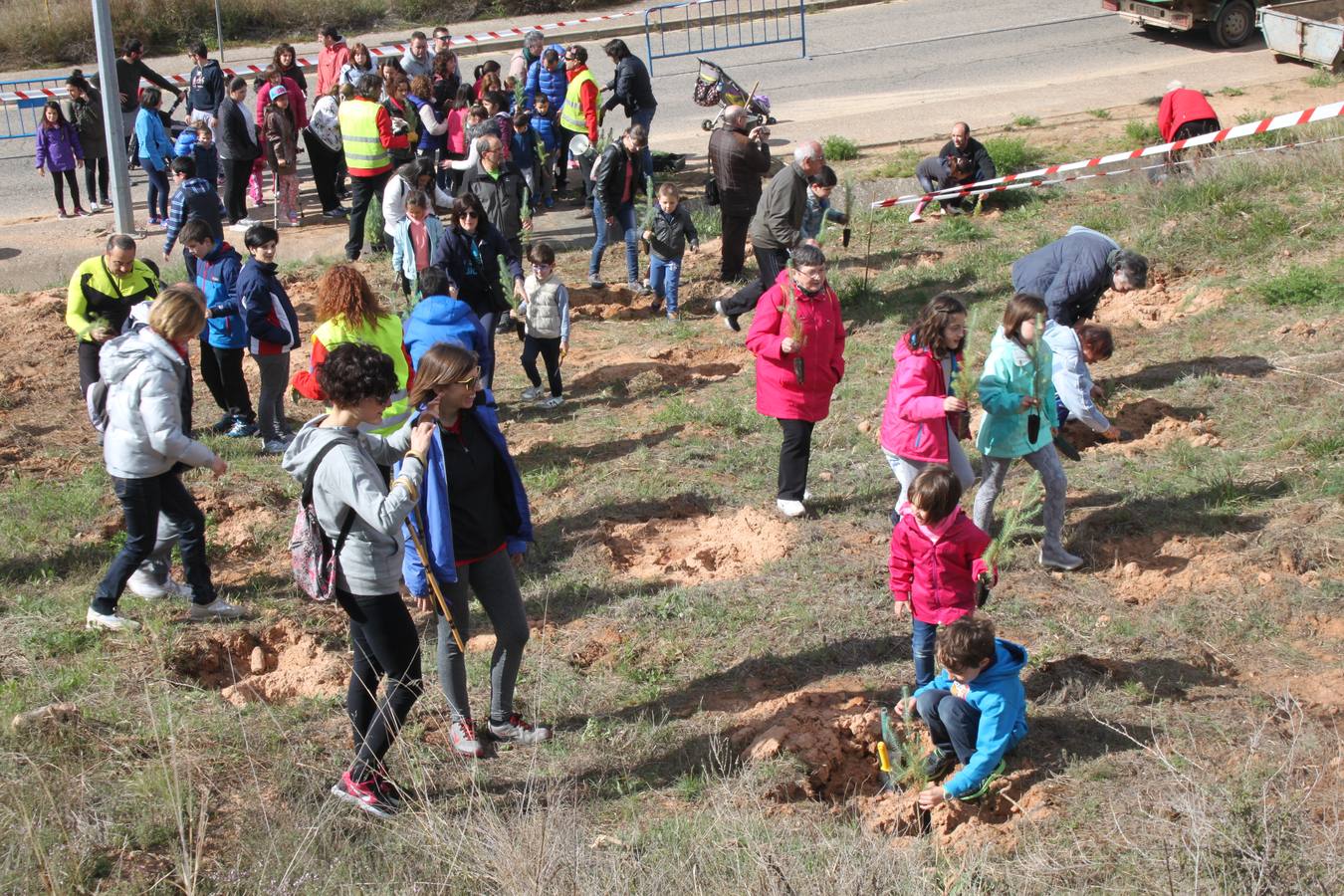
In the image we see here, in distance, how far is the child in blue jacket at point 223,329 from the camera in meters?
8.68

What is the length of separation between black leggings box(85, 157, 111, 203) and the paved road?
22.5 inches

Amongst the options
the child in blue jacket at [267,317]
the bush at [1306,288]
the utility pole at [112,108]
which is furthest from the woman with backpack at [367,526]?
the bush at [1306,288]

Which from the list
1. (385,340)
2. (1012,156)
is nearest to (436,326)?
(385,340)

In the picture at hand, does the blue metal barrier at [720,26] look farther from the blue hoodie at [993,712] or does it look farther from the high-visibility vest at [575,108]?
the blue hoodie at [993,712]

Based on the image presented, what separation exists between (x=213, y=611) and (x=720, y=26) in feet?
59.8

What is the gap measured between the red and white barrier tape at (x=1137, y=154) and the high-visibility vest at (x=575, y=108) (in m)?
3.60

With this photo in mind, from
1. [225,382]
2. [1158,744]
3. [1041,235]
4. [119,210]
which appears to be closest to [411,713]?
[1158,744]

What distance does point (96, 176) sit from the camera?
15.0 m

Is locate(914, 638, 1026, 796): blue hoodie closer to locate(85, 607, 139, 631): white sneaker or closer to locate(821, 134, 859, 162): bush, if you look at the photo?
locate(85, 607, 139, 631): white sneaker

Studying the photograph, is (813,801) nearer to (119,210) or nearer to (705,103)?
(119,210)

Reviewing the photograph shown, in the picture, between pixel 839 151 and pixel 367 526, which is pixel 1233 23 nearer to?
pixel 839 151

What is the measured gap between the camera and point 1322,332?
9.34 m

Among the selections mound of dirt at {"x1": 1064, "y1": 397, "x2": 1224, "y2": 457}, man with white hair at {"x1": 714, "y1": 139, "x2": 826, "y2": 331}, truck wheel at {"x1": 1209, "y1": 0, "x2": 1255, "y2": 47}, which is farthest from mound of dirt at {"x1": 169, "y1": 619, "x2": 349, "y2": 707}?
truck wheel at {"x1": 1209, "y1": 0, "x2": 1255, "y2": 47}

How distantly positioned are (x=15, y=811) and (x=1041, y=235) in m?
10.3
